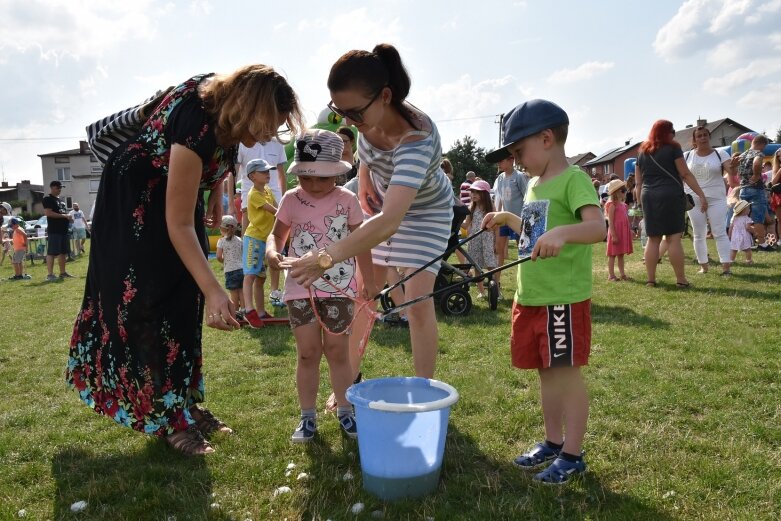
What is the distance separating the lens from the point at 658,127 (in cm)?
704

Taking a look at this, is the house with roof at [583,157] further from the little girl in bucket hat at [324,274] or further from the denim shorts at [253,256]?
the little girl in bucket hat at [324,274]

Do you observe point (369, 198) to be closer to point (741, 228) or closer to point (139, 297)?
point (139, 297)

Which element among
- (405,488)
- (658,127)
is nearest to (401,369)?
(405,488)

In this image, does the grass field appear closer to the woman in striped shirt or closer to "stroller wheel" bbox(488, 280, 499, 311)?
the woman in striped shirt

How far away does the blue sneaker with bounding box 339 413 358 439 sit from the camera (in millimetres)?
3062

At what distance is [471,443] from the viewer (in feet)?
9.57

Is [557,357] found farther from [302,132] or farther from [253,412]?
[253,412]

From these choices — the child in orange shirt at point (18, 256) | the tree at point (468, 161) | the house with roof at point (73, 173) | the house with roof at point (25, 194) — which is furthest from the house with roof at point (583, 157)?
the child in orange shirt at point (18, 256)

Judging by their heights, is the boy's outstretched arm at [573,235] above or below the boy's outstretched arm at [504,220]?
below

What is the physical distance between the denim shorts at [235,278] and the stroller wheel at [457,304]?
2170mm

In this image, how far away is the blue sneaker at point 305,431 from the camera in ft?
9.84

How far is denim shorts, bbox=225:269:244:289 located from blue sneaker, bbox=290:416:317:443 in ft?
12.2

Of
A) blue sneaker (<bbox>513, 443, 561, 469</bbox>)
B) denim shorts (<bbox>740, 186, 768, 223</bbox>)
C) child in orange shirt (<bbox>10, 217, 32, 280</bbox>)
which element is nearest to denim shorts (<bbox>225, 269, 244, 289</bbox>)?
blue sneaker (<bbox>513, 443, 561, 469</bbox>)

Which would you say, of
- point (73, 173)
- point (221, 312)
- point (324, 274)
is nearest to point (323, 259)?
point (221, 312)
